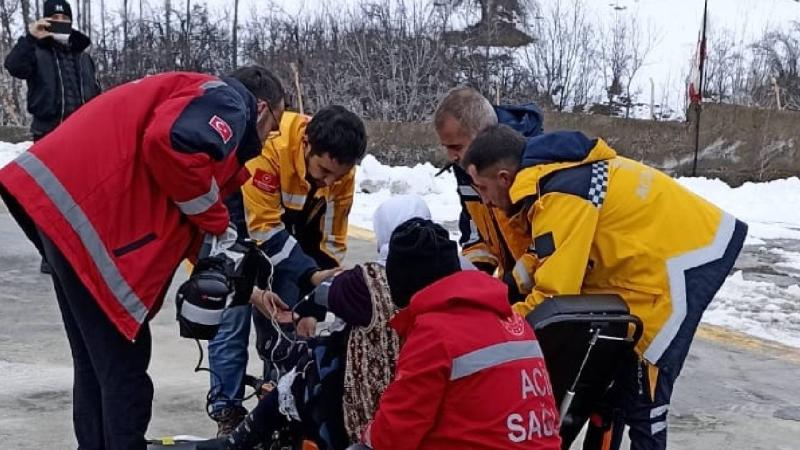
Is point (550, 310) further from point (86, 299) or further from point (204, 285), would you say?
point (86, 299)

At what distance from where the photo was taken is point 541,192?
3246mm

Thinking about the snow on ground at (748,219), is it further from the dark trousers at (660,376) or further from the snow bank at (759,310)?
the dark trousers at (660,376)

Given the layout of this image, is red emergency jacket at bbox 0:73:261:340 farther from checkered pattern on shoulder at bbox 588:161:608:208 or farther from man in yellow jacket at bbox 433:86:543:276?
checkered pattern on shoulder at bbox 588:161:608:208

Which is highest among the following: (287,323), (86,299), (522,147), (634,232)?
(522,147)

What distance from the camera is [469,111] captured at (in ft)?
12.5

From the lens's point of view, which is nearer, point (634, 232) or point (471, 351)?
point (471, 351)

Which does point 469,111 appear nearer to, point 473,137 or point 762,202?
point 473,137

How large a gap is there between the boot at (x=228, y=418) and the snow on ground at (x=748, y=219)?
11.4ft

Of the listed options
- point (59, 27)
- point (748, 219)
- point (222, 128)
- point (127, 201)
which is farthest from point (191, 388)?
point (748, 219)

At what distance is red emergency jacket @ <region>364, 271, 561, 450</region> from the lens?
2.59 metres

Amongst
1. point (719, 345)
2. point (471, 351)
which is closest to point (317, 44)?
point (719, 345)

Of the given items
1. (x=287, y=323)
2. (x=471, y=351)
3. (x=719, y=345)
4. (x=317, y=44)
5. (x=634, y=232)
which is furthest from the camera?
(x=317, y=44)

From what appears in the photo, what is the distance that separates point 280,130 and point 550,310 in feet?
4.68

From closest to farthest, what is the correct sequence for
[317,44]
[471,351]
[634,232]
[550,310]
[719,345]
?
[471,351] < [550,310] < [634,232] < [719,345] < [317,44]
